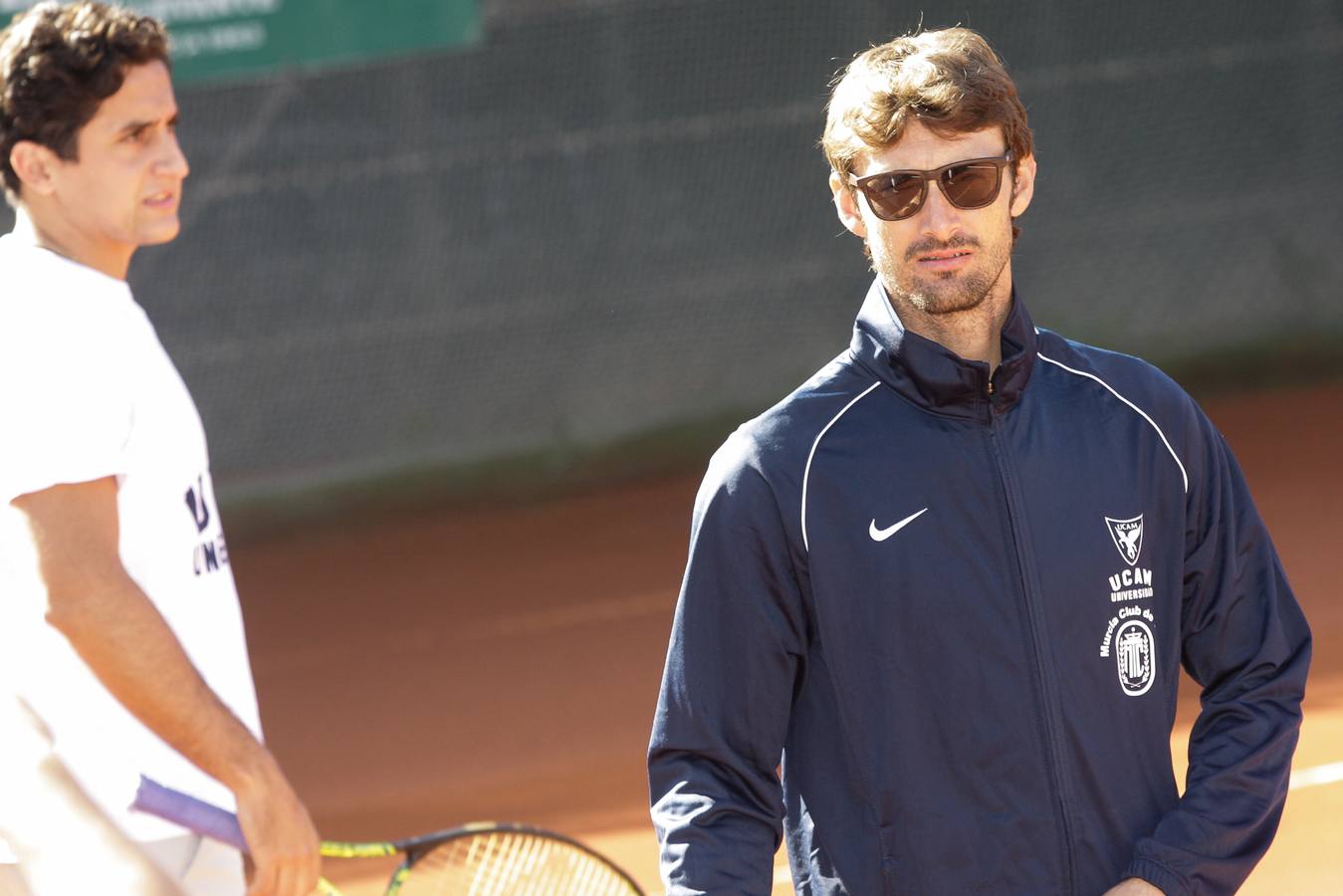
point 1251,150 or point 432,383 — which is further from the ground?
point 1251,150

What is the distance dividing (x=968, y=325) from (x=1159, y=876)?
0.68m

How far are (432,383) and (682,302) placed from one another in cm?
164

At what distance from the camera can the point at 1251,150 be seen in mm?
11266

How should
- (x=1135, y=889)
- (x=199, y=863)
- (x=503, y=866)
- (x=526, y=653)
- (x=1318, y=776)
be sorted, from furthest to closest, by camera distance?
(x=526, y=653) < (x=1318, y=776) < (x=503, y=866) < (x=199, y=863) < (x=1135, y=889)

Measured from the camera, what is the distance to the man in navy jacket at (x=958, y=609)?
1949mm

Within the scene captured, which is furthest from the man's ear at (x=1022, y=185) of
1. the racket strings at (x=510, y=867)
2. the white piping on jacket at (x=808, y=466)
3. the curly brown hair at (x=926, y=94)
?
the racket strings at (x=510, y=867)

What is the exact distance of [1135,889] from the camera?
192 centimetres

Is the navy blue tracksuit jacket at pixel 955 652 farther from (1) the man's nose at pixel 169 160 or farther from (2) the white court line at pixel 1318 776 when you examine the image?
(2) the white court line at pixel 1318 776

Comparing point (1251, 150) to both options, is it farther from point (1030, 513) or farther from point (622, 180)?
point (1030, 513)

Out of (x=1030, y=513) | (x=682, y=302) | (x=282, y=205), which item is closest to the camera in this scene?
(x=1030, y=513)

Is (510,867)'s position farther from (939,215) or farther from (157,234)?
(939,215)

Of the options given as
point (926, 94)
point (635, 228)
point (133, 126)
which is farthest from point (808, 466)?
point (635, 228)

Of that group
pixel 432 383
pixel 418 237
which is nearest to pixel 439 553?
pixel 432 383

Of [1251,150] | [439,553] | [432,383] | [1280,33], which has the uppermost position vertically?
[1280,33]
